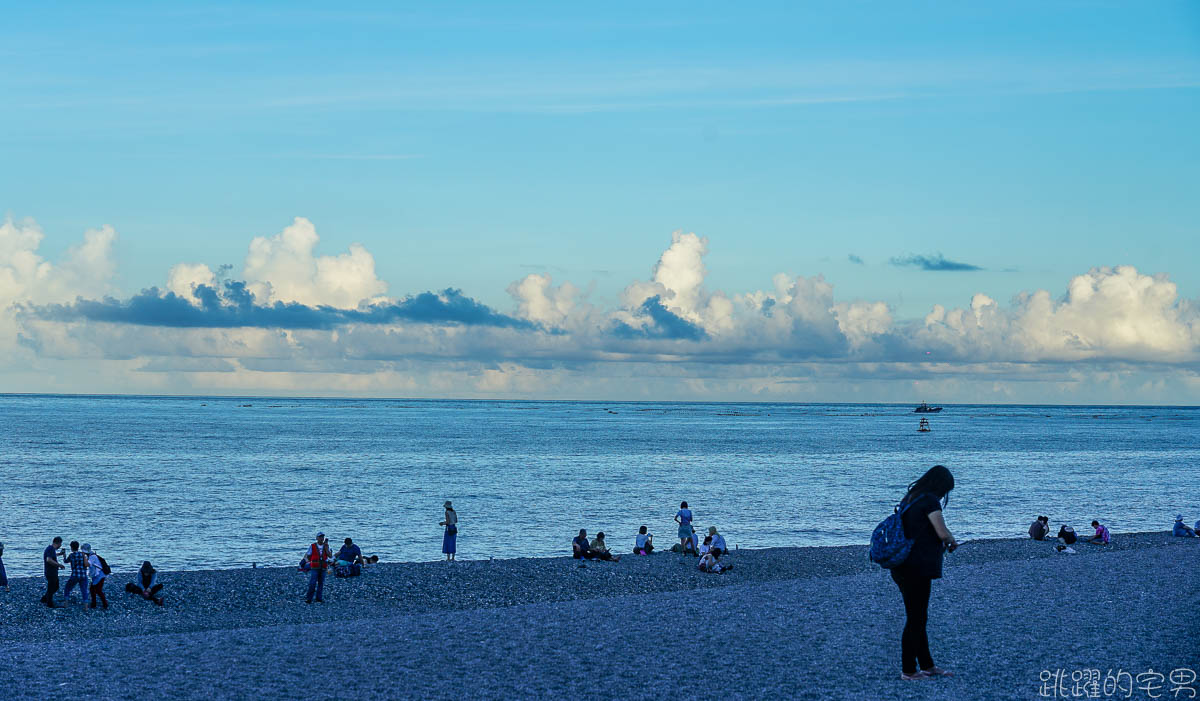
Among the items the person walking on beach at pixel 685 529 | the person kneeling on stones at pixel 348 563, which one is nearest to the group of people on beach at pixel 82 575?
the person kneeling on stones at pixel 348 563

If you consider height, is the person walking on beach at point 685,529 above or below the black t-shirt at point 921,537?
below

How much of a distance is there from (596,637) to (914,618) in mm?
6106

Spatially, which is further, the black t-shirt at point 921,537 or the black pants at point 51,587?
the black pants at point 51,587

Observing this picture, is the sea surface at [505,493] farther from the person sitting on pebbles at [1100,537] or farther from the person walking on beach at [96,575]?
the person walking on beach at [96,575]

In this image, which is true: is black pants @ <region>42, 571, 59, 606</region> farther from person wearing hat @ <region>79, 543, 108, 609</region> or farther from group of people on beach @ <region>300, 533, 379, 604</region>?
group of people on beach @ <region>300, 533, 379, 604</region>

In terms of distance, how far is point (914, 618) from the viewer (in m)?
12.5

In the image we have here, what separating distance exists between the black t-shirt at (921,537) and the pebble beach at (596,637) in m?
1.74

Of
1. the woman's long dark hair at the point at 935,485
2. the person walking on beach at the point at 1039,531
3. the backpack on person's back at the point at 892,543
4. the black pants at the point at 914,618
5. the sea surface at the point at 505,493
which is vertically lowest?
the sea surface at the point at 505,493

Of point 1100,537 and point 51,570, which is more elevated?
point 1100,537

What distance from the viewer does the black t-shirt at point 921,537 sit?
11789 millimetres

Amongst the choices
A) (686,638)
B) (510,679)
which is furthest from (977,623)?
(510,679)

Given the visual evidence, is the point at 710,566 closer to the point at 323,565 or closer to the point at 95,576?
the point at 323,565

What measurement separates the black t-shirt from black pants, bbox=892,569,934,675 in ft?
0.45

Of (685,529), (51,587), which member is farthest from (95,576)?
(685,529)
